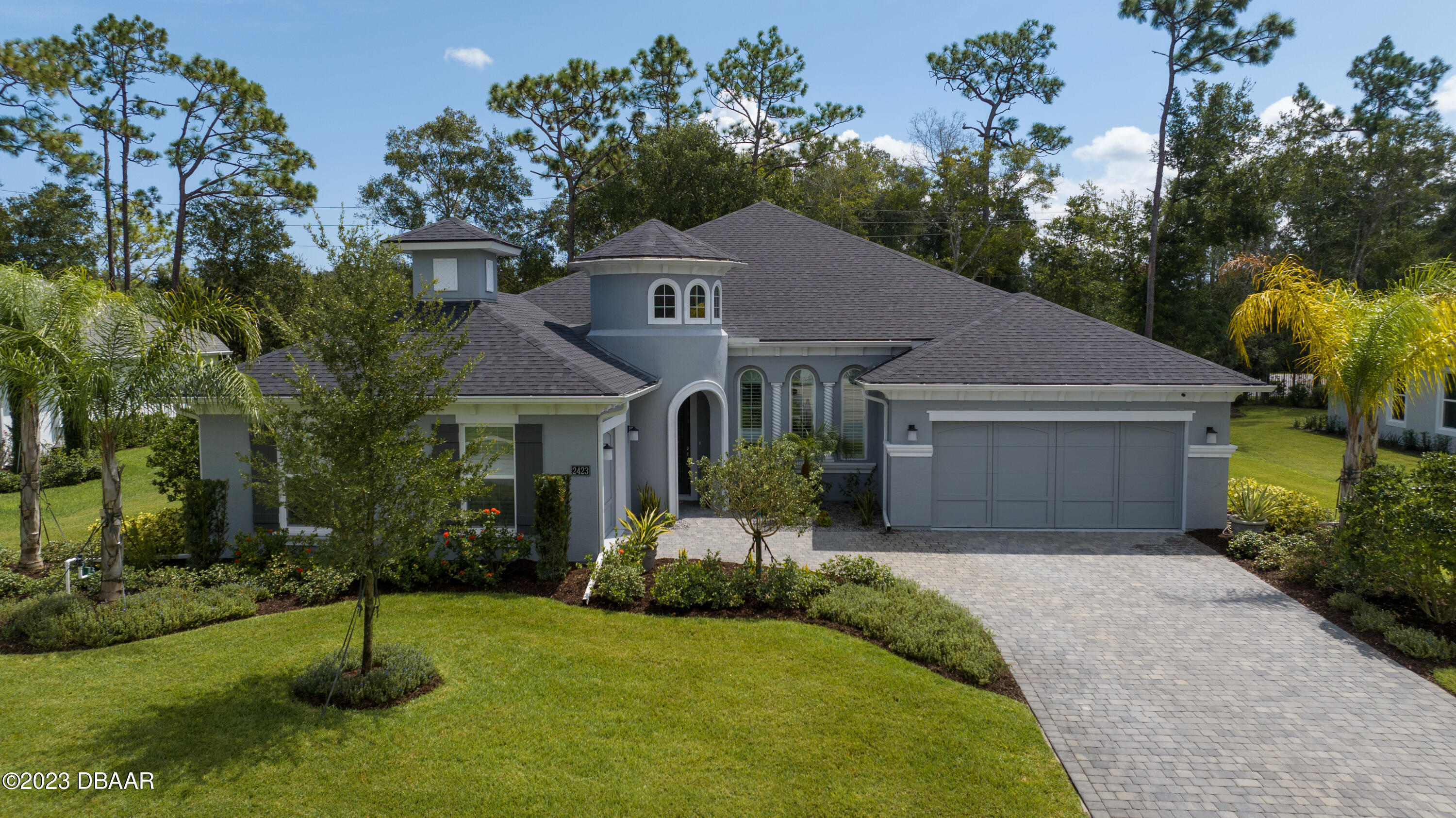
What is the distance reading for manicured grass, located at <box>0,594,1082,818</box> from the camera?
6637 millimetres

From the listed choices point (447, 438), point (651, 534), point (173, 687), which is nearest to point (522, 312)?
point (447, 438)

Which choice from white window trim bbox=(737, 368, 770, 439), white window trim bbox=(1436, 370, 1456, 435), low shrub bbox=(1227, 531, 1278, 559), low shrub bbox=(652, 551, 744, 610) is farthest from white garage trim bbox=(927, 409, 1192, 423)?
white window trim bbox=(1436, 370, 1456, 435)

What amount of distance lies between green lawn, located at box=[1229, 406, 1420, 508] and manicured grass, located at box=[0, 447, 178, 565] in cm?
2405

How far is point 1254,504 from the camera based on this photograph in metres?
15.2

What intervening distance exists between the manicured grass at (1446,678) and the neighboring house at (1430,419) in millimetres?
16866

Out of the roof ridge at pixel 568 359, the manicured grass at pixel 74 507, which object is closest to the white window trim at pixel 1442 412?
the roof ridge at pixel 568 359

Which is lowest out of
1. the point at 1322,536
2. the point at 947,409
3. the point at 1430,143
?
the point at 1322,536

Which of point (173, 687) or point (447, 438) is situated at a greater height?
point (447, 438)

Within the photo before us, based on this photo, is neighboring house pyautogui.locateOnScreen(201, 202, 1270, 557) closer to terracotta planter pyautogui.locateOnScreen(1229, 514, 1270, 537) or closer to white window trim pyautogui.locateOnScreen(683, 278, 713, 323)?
white window trim pyautogui.locateOnScreen(683, 278, 713, 323)

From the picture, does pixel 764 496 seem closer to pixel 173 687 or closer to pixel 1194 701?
pixel 1194 701

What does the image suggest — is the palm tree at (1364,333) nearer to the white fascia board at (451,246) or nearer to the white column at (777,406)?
the white column at (777,406)

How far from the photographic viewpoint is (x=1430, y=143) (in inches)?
1558

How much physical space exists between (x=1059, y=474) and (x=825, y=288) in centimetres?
765

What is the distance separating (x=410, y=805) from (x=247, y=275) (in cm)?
3790
